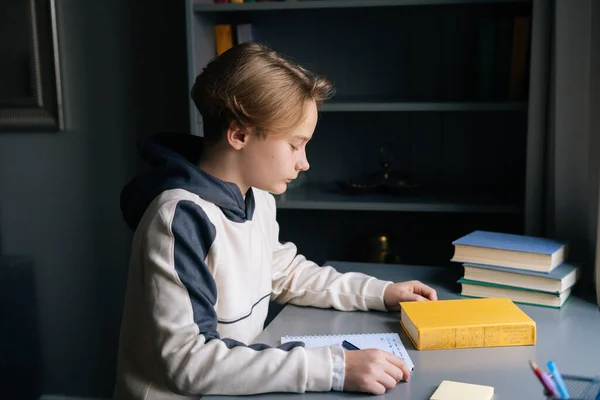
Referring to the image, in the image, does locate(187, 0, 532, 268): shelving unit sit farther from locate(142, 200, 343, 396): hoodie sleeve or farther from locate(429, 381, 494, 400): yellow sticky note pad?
locate(429, 381, 494, 400): yellow sticky note pad

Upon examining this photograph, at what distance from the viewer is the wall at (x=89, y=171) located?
2.50 meters

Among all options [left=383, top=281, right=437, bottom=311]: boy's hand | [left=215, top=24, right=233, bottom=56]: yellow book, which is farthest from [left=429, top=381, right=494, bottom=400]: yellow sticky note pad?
[left=215, top=24, right=233, bottom=56]: yellow book

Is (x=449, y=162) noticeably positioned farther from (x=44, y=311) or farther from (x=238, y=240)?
(x=44, y=311)

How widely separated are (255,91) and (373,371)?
0.53 meters

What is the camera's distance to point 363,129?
8.13 ft

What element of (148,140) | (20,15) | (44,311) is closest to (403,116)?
(148,140)

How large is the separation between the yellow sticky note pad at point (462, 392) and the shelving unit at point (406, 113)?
1.20 m

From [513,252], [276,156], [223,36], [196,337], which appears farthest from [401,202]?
[196,337]

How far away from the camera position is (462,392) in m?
1.01

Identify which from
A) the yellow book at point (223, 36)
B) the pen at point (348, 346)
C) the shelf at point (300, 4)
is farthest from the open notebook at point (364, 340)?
the yellow book at point (223, 36)

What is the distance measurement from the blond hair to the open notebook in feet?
1.28

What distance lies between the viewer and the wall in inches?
98.3

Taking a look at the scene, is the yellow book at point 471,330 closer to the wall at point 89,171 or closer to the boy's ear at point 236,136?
the boy's ear at point 236,136

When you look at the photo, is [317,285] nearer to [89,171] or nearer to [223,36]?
[223,36]
